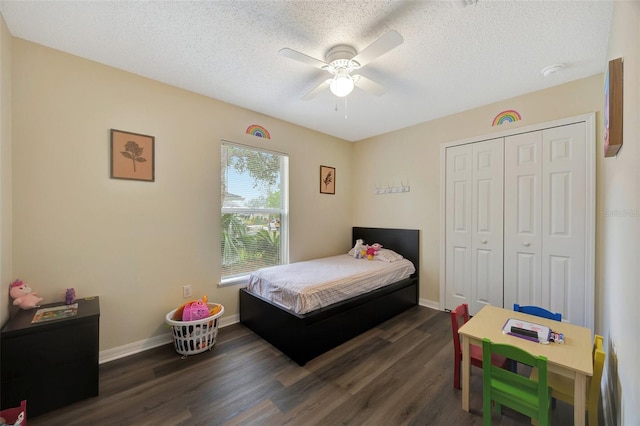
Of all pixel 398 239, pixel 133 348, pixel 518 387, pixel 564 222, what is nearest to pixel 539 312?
pixel 518 387

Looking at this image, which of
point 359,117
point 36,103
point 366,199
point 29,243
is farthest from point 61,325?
point 366,199

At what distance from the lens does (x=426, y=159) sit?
3520mm

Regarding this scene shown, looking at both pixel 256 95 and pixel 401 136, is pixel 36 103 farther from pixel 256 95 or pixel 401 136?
pixel 401 136

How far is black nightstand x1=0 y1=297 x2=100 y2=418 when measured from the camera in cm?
155

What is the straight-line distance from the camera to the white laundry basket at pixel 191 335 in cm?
228

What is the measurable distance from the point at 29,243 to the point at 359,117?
3453 millimetres

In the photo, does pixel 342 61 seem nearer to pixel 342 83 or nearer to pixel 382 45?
pixel 342 83

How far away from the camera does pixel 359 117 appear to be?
339 cm

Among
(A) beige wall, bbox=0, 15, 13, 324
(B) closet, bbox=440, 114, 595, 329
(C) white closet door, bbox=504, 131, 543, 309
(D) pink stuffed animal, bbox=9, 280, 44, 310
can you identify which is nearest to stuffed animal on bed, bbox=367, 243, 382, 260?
(B) closet, bbox=440, 114, 595, 329

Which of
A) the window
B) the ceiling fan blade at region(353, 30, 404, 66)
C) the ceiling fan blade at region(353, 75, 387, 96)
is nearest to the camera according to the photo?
the ceiling fan blade at region(353, 30, 404, 66)

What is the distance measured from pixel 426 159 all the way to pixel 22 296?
422cm

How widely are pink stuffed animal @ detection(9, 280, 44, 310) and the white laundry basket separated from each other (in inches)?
35.8

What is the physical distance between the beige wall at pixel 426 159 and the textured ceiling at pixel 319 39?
165mm

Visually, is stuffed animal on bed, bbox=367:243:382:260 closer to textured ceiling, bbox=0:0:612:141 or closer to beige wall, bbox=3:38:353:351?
beige wall, bbox=3:38:353:351
